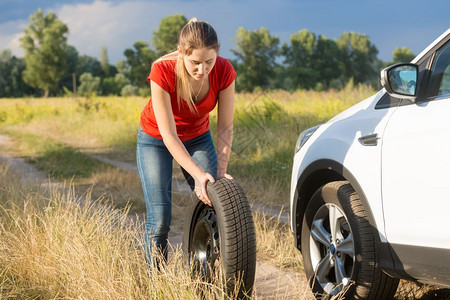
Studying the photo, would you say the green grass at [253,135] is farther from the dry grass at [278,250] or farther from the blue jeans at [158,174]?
the blue jeans at [158,174]

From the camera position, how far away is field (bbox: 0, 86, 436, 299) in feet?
10.8

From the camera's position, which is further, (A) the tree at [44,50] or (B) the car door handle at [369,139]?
(A) the tree at [44,50]

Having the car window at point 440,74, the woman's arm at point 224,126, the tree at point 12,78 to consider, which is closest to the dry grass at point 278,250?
the woman's arm at point 224,126

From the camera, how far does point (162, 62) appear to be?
322cm

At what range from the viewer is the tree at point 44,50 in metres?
64.1

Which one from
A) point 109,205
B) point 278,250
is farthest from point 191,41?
point 109,205

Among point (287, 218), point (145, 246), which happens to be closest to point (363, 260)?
point (145, 246)

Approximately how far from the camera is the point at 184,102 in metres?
3.39

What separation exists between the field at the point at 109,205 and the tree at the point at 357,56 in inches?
2849

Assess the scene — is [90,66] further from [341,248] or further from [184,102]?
[341,248]

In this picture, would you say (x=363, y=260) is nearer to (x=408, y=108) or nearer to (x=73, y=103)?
(x=408, y=108)

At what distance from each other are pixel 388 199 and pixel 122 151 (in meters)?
11.5

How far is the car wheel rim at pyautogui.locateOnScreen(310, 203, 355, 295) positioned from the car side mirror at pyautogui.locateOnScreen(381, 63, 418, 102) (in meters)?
0.79

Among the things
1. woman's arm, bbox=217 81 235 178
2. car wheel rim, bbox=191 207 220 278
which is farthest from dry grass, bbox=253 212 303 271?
woman's arm, bbox=217 81 235 178
